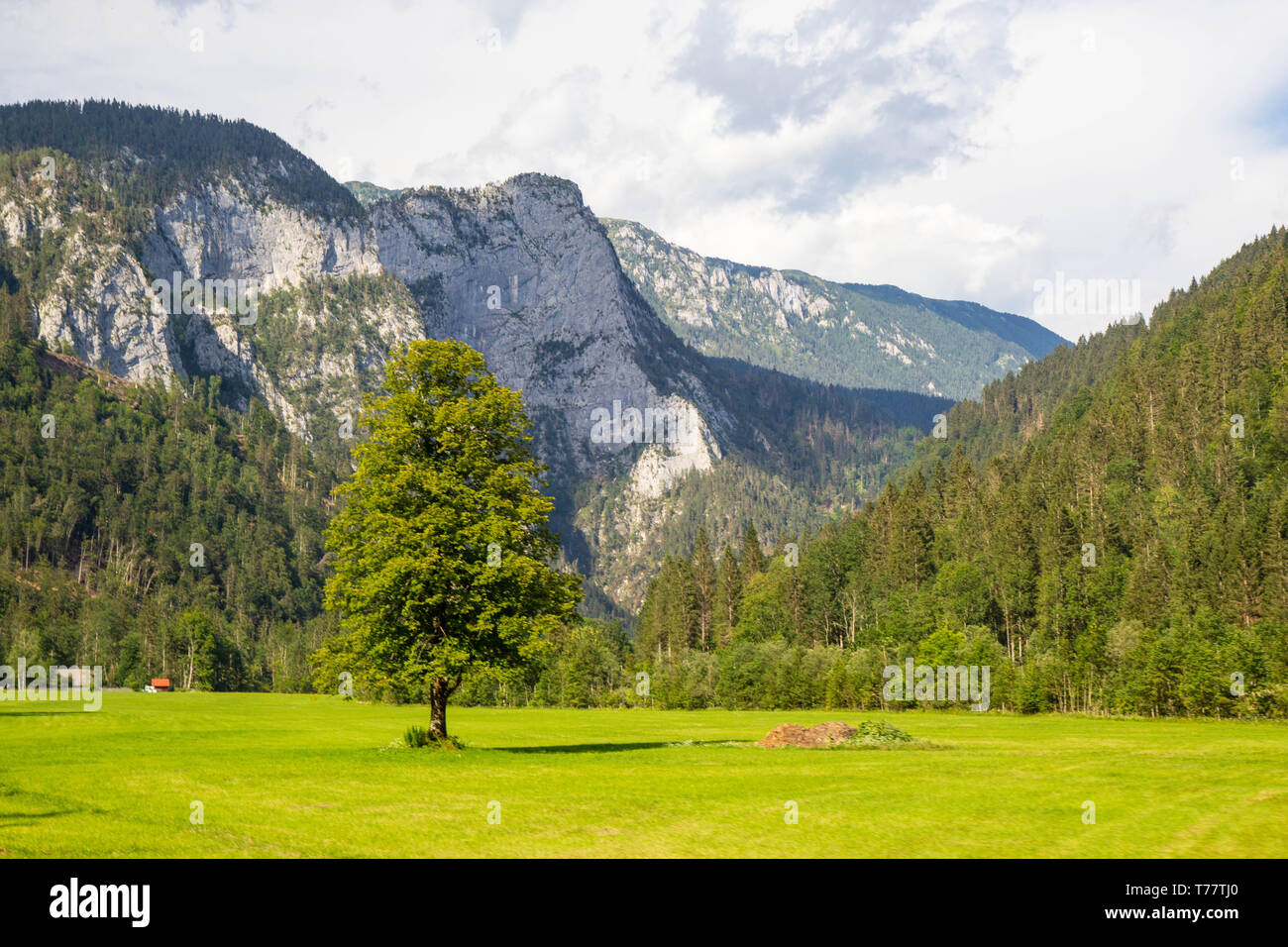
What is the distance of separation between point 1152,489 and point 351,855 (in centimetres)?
14851

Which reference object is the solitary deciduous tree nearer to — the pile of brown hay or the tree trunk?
the tree trunk

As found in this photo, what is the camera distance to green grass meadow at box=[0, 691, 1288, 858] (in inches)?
829

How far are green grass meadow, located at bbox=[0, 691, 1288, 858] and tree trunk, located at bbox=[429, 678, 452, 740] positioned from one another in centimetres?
175

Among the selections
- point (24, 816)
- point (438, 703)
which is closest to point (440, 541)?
point (438, 703)

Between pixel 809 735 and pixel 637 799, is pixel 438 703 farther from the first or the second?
pixel 809 735

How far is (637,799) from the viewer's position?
28484 millimetres

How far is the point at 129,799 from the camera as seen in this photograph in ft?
89.1

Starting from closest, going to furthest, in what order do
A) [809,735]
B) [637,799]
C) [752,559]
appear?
[637,799] → [809,735] → [752,559]

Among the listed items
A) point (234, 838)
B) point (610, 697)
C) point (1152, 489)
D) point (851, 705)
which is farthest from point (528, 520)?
point (1152, 489)

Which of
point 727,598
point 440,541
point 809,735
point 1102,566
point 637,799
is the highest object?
point 440,541

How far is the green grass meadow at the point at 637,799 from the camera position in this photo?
69.1ft

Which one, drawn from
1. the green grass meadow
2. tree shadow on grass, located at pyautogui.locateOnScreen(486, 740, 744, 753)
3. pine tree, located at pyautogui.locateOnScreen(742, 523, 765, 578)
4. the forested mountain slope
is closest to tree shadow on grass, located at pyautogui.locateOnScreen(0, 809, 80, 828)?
the green grass meadow

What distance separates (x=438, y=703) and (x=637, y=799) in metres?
18.1
